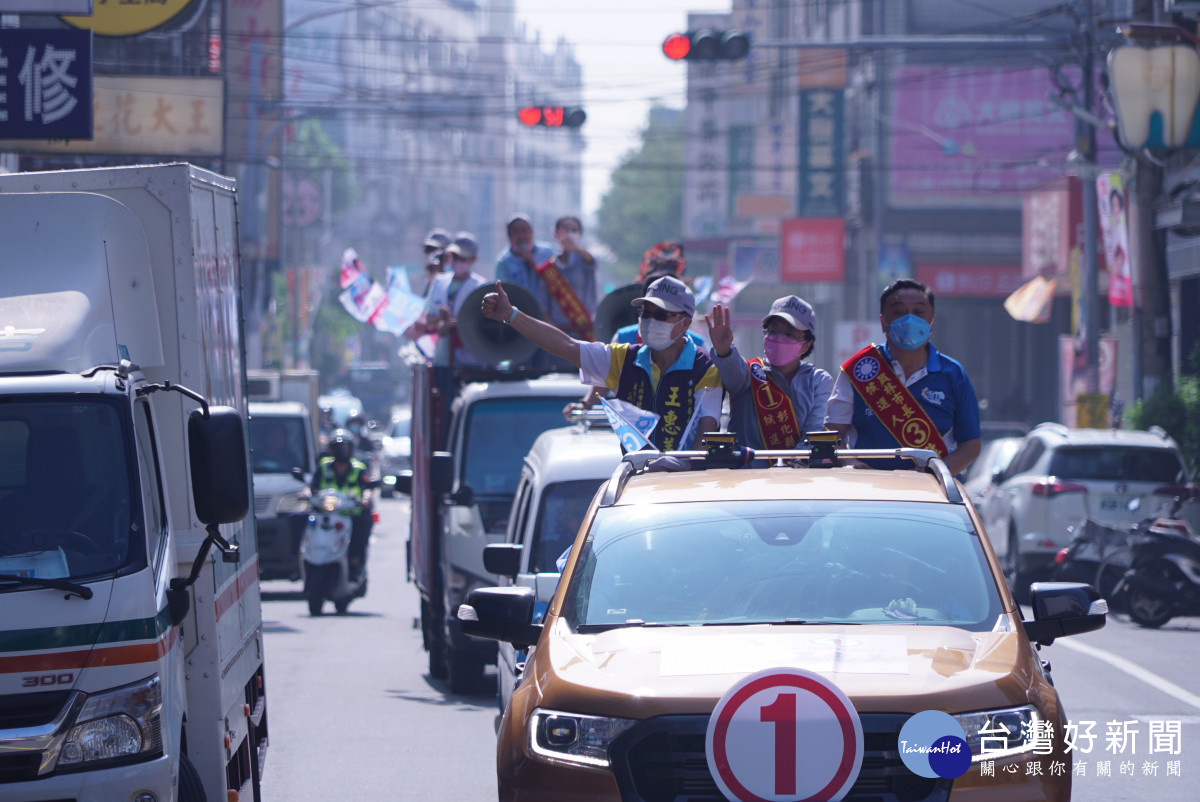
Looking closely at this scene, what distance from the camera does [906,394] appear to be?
7.38 metres

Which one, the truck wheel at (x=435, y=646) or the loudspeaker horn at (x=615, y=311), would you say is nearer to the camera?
the loudspeaker horn at (x=615, y=311)

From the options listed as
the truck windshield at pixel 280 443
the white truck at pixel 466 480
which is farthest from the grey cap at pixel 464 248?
the truck windshield at pixel 280 443

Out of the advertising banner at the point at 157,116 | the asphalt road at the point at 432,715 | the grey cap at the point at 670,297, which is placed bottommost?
the asphalt road at the point at 432,715

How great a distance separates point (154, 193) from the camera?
6148 mm

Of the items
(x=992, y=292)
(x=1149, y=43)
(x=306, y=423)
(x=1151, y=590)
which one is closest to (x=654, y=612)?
(x=1151, y=590)

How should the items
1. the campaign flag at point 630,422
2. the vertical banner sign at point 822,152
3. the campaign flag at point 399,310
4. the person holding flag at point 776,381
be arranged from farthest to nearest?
the vertical banner sign at point 822,152 < the campaign flag at point 399,310 < the person holding flag at point 776,381 < the campaign flag at point 630,422

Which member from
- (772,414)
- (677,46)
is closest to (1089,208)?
(677,46)

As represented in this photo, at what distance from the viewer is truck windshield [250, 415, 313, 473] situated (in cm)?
2112

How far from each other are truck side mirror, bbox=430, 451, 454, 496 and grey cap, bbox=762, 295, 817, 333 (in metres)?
4.24

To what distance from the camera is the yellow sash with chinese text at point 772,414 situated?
24.0ft

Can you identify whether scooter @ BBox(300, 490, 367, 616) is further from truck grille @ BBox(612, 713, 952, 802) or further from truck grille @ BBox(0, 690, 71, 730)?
truck grille @ BBox(612, 713, 952, 802)

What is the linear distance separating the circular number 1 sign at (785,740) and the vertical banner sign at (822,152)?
43851 millimetres

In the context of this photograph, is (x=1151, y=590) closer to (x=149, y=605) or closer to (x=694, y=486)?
(x=694, y=486)

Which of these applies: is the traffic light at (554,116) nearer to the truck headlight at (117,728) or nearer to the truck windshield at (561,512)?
the truck windshield at (561,512)
